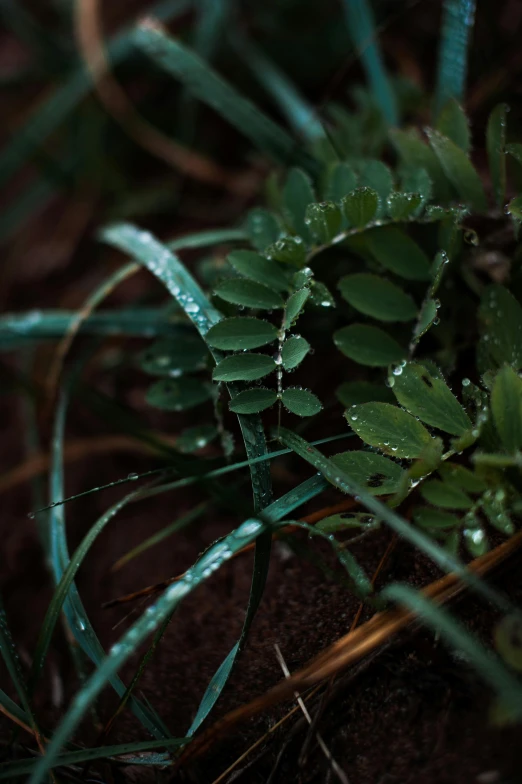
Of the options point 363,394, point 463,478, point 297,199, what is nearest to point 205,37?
point 297,199

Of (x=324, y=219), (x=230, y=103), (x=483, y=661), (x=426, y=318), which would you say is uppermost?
(x=230, y=103)

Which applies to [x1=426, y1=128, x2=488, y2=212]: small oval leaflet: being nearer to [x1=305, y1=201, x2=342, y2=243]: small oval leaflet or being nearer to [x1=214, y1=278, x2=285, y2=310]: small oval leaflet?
[x1=305, y1=201, x2=342, y2=243]: small oval leaflet

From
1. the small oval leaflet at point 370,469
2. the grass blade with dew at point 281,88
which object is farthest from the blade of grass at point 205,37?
the small oval leaflet at point 370,469

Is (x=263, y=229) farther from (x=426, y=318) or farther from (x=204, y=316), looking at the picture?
(x=426, y=318)

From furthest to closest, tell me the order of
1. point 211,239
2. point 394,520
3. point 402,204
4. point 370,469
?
point 211,239, point 402,204, point 370,469, point 394,520

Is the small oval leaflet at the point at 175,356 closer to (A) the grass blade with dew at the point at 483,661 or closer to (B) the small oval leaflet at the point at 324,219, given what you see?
(B) the small oval leaflet at the point at 324,219

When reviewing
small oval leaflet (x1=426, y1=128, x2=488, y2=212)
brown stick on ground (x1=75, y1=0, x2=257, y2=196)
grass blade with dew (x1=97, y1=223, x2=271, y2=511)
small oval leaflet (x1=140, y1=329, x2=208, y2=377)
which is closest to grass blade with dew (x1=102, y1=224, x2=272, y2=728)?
grass blade with dew (x1=97, y1=223, x2=271, y2=511)

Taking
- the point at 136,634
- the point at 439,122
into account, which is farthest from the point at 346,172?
the point at 136,634
